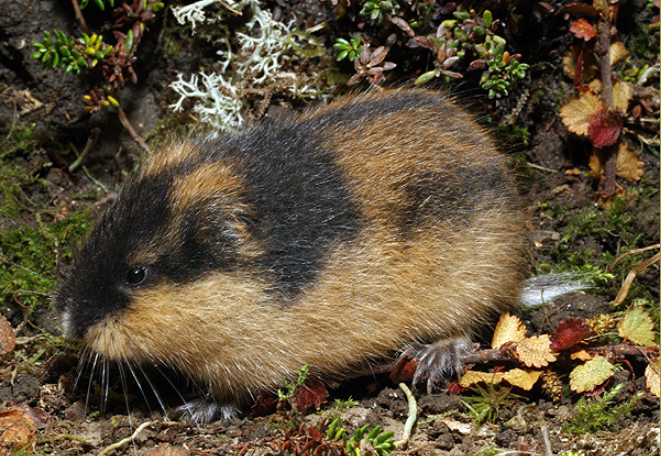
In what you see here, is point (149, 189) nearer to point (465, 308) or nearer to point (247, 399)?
point (247, 399)

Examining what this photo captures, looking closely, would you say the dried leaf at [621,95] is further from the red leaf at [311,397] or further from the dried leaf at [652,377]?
the red leaf at [311,397]

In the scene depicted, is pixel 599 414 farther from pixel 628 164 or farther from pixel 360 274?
pixel 628 164

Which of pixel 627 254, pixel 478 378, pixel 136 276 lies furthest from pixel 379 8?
pixel 478 378

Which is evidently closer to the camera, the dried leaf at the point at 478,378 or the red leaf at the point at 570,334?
the red leaf at the point at 570,334

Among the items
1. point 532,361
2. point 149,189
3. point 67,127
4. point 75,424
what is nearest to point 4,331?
point 75,424

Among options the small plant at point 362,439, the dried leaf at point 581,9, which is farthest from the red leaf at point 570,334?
the dried leaf at point 581,9

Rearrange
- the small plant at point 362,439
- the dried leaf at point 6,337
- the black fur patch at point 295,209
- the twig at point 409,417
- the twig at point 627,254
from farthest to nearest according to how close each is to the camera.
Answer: the twig at point 627,254, the dried leaf at point 6,337, the black fur patch at point 295,209, the twig at point 409,417, the small plant at point 362,439

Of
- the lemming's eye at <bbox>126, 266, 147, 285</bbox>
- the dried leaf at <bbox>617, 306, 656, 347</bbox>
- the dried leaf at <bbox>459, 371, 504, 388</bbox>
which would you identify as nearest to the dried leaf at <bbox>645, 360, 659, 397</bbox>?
the dried leaf at <bbox>617, 306, 656, 347</bbox>

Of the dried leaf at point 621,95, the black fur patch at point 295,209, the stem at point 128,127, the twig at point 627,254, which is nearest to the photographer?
the black fur patch at point 295,209
